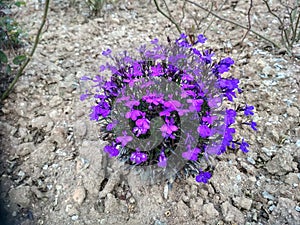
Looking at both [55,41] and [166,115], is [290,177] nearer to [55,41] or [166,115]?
[166,115]

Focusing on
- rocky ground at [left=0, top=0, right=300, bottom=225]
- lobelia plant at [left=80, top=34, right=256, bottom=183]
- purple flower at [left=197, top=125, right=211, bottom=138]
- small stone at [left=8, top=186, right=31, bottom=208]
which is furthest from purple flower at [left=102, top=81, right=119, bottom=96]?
small stone at [left=8, top=186, right=31, bottom=208]

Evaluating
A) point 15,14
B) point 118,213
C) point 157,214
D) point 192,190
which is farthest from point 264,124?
point 15,14

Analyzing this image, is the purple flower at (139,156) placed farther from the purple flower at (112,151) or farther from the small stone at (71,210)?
the small stone at (71,210)

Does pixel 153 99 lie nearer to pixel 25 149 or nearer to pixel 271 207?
pixel 271 207

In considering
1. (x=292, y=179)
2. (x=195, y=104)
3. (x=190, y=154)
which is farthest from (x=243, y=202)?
(x=195, y=104)

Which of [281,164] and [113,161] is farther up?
[281,164]

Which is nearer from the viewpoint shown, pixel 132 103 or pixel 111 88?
pixel 132 103

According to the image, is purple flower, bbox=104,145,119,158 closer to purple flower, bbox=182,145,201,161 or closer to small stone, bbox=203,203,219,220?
purple flower, bbox=182,145,201,161

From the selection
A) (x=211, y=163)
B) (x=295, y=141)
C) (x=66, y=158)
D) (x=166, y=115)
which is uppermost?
(x=166, y=115)
